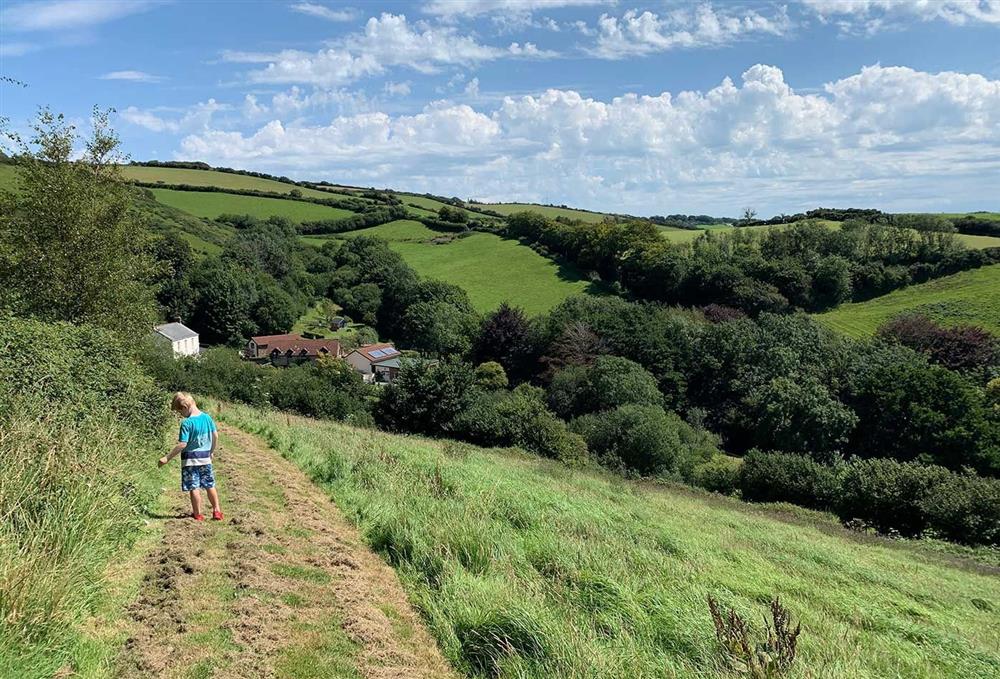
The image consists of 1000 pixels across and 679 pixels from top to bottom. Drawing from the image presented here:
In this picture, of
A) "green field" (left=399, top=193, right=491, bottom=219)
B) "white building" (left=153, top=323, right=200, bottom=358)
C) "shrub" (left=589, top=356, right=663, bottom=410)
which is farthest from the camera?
"green field" (left=399, top=193, right=491, bottom=219)

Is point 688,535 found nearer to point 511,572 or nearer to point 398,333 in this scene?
point 511,572

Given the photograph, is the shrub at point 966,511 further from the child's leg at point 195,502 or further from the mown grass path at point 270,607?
the child's leg at point 195,502

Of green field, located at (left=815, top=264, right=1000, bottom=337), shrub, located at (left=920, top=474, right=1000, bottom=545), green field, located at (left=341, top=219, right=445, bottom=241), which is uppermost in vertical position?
green field, located at (left=341, top=219, right=445, bottom=241)

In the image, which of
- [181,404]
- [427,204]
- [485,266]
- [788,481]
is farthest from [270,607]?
[427,204]

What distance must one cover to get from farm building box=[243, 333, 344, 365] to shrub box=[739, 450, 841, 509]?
51.9 metres

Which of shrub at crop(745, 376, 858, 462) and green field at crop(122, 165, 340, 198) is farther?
green field at crop(122, 165, 340, 198)

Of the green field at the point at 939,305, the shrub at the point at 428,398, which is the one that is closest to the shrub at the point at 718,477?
the shrub at the point at 428,398

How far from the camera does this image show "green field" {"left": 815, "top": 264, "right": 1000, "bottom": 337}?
61188 millimetres

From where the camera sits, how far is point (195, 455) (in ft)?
26.9

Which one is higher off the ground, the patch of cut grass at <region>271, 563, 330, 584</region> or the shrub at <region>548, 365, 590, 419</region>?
the patch of cut grass at <region>271, 563, 330, 584</region>

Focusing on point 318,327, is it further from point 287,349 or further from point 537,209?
point 537,209

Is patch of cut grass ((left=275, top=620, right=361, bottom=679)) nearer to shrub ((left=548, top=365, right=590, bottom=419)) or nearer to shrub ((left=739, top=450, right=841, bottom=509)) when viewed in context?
shrub ((left=739, top=450, right=841, bottom=509))

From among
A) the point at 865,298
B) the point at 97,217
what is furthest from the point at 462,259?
the point at 97,217

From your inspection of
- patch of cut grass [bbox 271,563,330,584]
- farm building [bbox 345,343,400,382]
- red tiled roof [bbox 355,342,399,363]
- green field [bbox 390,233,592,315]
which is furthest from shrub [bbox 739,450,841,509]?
red tiled roof [bbox 355,342,399,363]
